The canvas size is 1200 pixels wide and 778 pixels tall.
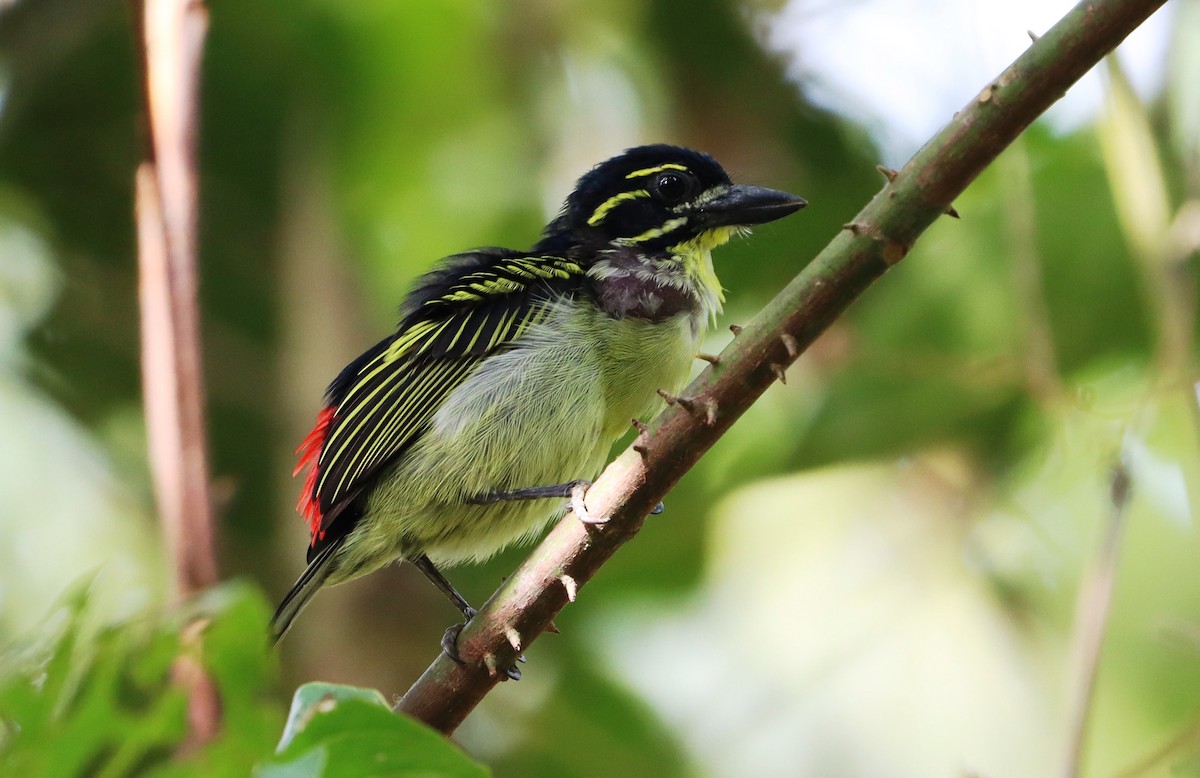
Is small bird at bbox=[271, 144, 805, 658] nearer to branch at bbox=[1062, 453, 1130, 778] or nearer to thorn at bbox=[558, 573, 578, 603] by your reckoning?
thorn at bbox=[558, 573, 578, 603]

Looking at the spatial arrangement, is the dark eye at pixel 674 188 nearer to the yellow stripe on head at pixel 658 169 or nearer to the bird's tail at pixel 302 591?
the yellow stripe on head at pixel 658 169

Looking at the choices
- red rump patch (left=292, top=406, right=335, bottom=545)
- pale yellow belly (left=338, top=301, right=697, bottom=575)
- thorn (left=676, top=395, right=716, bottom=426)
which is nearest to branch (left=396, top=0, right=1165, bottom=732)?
thorn (left=676, top=395, right=716, bottom=426)

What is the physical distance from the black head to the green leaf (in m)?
2.09

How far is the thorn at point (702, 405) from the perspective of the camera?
75.9 inches

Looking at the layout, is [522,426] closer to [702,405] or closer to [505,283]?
[505,283]

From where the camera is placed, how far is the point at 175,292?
8.73 ft

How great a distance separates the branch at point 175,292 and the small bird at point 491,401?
0.45 m

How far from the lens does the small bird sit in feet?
9.81

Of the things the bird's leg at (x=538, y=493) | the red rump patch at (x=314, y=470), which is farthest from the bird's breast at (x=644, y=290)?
the red rump patch at (x=314, y=470)

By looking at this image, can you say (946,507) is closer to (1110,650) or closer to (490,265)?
(1110,650)

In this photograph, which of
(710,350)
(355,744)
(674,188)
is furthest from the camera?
(710,350)

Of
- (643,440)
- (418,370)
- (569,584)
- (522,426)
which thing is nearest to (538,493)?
(522,426)

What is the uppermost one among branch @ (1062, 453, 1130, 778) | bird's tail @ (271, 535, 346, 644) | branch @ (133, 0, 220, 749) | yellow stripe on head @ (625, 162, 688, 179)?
branch @ (133, 0, 220, 749)

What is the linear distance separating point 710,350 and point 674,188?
102 cm
